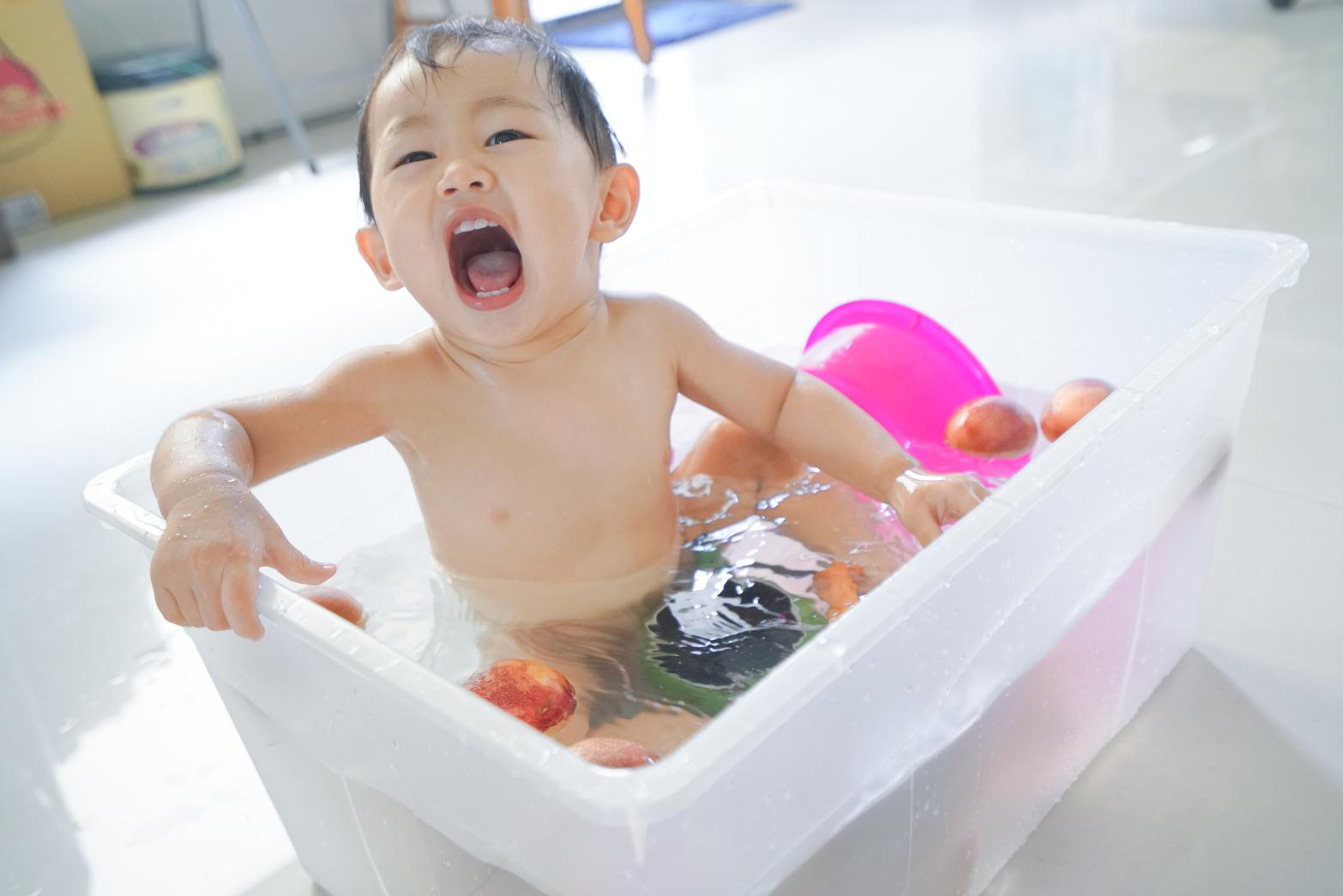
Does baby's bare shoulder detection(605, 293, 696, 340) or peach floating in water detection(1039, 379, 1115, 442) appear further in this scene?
peach floating in water detection(1039, 379, 1115, 442)

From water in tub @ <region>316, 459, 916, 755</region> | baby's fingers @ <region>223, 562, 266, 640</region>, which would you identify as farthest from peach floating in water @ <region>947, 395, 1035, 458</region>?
baby's fingers @ <region>223, 562, 266, 640</region>

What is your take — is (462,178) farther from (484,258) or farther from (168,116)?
(168,116)

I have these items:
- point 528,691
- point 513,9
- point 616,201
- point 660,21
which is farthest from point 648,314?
point 660,21

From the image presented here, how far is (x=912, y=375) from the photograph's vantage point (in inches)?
40.3

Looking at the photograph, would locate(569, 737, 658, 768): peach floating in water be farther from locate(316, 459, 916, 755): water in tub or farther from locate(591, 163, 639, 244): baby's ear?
locate(591, 163, 639, 244): baby's ear

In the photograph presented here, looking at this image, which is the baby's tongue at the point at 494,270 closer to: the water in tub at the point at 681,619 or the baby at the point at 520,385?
the baby at the point at 520,385

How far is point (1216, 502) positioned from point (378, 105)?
0.60m

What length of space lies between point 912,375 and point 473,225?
45 centimetres

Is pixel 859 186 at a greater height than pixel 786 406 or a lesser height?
lesser

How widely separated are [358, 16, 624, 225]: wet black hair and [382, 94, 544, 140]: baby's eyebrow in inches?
1.1

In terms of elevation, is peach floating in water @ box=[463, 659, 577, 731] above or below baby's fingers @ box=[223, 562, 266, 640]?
below

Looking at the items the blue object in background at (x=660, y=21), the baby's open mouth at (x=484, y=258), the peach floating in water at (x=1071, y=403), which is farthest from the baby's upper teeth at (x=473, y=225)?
the blue object in background at (x=660, y=21)

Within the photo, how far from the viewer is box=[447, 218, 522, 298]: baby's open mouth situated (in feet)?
2.32

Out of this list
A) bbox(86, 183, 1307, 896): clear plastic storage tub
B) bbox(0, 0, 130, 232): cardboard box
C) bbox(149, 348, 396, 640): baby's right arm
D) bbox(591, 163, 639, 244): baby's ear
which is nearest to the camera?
bbox(86, 183, 1307, 896): clear plastic storage tub
